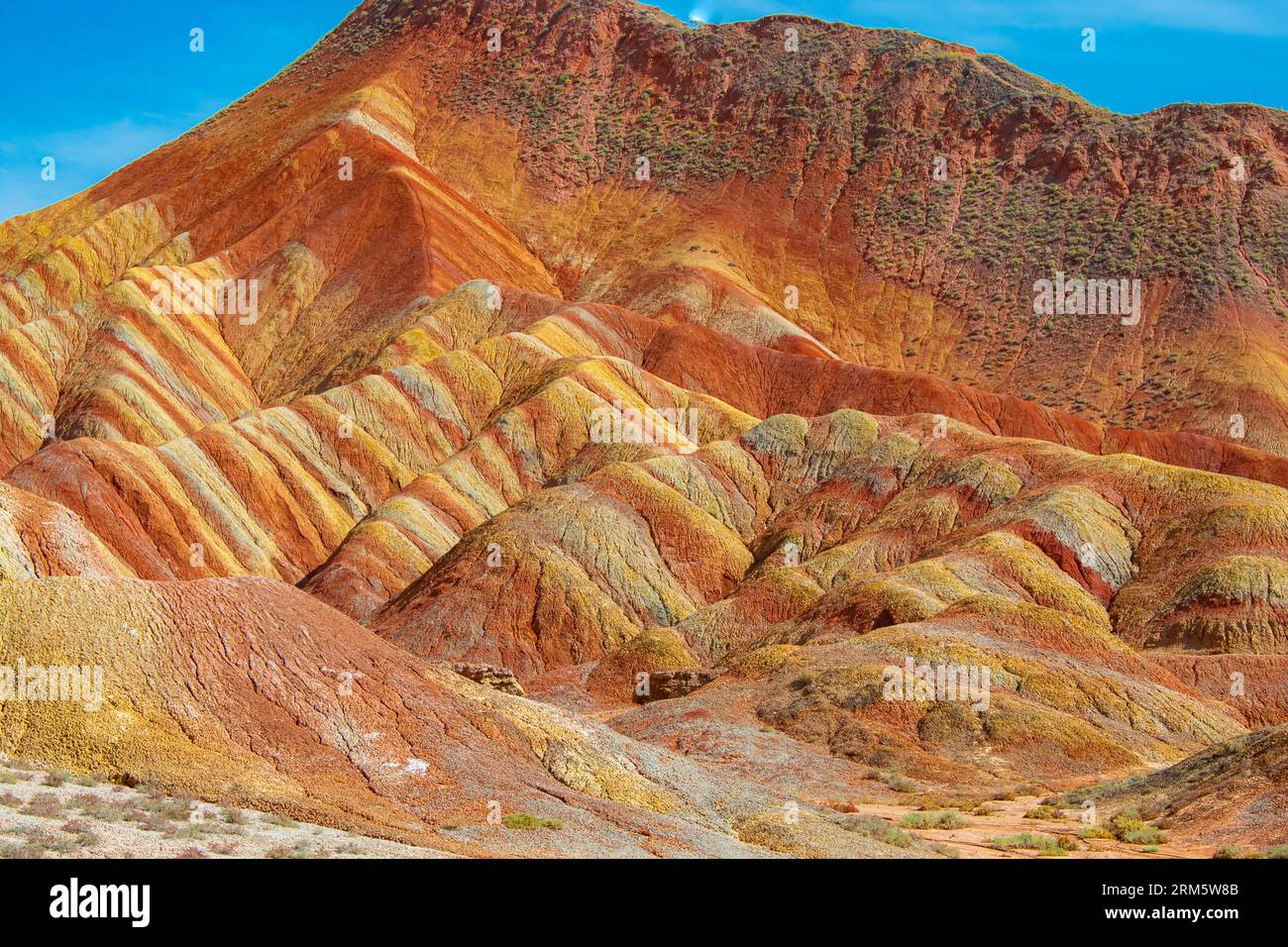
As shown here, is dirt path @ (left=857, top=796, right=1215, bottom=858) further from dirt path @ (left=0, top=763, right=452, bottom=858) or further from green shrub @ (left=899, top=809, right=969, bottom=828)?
dirt path @ (left=0, top=763, right=452, bottom=858)

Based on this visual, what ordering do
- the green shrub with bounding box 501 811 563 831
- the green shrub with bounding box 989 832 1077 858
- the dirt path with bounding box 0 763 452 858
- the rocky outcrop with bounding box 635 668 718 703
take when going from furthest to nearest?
1. the rocky outcrop with bounding box 635 668 718 703
2. the green shrub with bounding box 989 832 1077 858
3. the green shrub with bounding box 501 811 563 831
4. the dirt path with bounding box 0 763 452 858

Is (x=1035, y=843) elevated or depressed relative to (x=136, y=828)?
depressed

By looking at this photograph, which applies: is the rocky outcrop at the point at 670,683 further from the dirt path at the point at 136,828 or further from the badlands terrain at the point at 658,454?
the dirt path at the point at 136,828

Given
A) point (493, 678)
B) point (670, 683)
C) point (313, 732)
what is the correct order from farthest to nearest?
point (670, 683)
point (493, 678)
point (313, 732)

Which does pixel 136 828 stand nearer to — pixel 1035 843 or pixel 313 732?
pixel 313 732

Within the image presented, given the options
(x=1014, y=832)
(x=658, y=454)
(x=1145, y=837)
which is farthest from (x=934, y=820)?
(x=658, y=454)

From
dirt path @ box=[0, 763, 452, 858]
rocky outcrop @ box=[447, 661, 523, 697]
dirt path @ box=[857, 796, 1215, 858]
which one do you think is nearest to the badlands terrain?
dirt path @ box=[857, 796, 1215, 858]

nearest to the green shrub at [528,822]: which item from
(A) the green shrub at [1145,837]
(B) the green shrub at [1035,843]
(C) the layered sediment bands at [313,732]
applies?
(C) the layered sediment bands at [313,732]


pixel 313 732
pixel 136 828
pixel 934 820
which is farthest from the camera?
pixel 934 820

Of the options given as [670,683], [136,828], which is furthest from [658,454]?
[136,828]

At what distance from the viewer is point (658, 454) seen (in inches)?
3162

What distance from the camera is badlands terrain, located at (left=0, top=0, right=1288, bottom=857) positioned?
27391mm

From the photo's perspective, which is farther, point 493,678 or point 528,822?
point 493,678

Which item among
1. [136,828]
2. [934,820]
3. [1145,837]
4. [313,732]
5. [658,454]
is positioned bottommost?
[1145,837]
